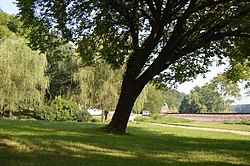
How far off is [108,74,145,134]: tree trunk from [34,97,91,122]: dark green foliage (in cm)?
2100

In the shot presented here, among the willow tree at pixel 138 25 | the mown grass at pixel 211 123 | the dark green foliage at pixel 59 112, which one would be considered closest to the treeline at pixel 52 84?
the dark green foliage at pixel 59 112

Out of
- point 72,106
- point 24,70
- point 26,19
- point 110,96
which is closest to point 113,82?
point 110,96

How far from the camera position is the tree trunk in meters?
19.3

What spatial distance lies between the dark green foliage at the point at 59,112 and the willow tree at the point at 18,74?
1387 mm

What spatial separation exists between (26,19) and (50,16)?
1168 mm

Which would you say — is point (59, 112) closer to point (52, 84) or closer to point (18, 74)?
point (18, 74)

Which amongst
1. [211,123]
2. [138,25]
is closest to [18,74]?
[138,25]

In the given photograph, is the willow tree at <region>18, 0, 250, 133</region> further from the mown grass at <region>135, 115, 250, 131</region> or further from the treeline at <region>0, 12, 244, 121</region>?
the mown grass at <region>135, 115, 250, 131</region>

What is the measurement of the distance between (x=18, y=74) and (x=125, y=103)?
68.4 ft

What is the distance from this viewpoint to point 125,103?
63.3 feet

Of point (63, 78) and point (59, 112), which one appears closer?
point (59, 112)

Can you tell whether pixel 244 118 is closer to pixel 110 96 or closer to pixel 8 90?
pixel 110 96

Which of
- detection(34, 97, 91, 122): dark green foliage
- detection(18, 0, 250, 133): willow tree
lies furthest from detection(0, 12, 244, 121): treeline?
detection(18, 0, 250, 133): willow tree

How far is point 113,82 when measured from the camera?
4397cm
